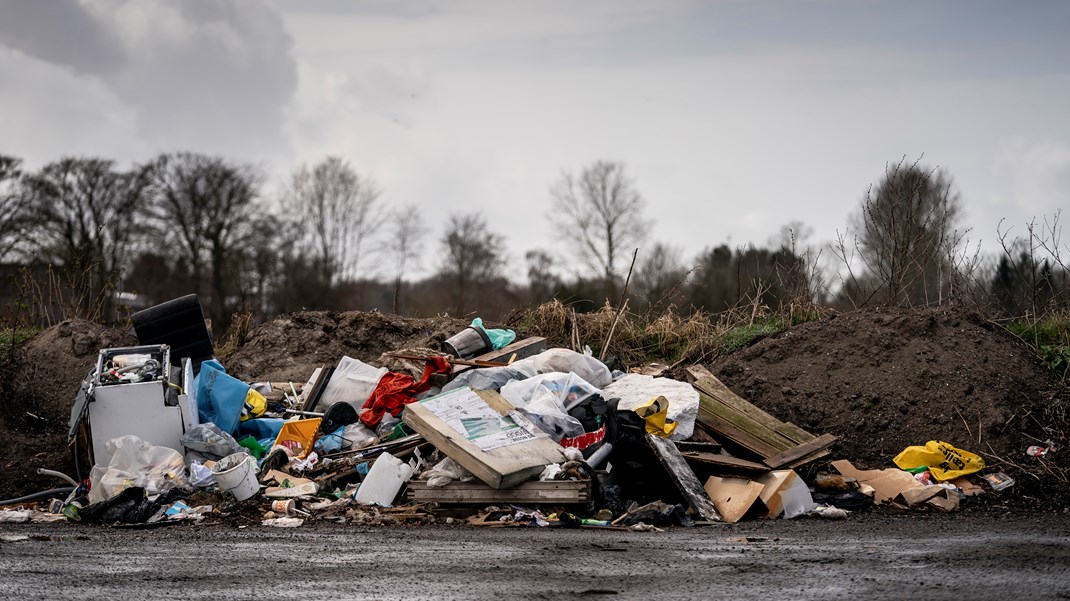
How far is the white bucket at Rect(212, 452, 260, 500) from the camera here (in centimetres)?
812

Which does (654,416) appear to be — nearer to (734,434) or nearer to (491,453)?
(734,434)

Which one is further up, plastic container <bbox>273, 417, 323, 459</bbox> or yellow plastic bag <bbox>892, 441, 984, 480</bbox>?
plastic container <bbox>273, 417, 323, 459</bbox>

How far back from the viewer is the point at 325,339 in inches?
525

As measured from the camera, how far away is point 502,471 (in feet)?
25.1

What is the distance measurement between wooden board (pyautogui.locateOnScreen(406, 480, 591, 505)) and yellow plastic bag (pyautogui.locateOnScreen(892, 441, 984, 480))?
144 inches

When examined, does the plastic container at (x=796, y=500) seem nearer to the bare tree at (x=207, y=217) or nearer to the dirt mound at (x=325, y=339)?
the dirt mound at (x=325, y=339)

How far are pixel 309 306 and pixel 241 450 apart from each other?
29242 millimetres

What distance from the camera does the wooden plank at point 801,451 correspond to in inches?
348

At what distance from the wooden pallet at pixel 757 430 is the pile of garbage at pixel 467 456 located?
0.02m

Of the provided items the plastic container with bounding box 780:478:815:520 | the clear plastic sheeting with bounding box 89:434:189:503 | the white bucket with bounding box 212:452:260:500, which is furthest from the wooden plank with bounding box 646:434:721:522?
the clear plastic sheeting with bounding box 89:434:189:503

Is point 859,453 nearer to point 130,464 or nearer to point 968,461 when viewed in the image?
point 968,461

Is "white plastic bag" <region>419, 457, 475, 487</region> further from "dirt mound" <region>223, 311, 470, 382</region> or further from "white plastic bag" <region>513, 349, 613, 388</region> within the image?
"dirt mound" <region>223, 311, 470, 382</region>

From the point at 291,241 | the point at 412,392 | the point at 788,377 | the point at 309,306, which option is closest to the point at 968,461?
the point at 788,377

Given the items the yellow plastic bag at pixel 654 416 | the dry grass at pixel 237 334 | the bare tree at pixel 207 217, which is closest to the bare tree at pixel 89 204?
the bare tree at pixel 207 217
